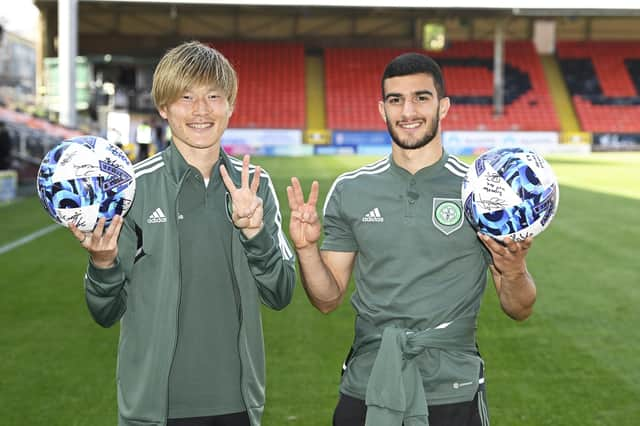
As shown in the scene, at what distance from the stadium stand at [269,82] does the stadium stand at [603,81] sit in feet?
46.5

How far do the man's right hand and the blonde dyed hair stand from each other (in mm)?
477

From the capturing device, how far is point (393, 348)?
303 centimetres

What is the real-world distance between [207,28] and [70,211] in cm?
4295

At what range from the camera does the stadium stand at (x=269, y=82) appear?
4203cm

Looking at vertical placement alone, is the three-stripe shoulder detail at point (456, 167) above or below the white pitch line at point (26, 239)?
above

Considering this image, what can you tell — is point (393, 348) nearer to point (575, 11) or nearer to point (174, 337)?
point (174, 337)

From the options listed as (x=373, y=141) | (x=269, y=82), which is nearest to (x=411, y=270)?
(x=373, y=141)

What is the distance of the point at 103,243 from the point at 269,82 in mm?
42112

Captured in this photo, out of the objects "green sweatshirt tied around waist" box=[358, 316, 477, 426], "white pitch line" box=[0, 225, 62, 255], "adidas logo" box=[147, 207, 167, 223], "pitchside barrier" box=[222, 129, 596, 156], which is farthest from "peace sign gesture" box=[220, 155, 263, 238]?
"pitchside barrier" box=[222, 129, 596, 156]

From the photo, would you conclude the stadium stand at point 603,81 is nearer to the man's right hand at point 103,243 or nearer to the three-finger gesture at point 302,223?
the three-finger gesture at point 302,223

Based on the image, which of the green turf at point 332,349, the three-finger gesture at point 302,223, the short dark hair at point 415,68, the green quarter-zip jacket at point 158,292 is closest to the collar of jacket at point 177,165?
the green quarter-zip jacket at point 158,292

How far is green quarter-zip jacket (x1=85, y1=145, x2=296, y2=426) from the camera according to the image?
294 cm

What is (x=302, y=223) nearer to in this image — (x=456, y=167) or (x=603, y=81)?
(x=456, y=167)
